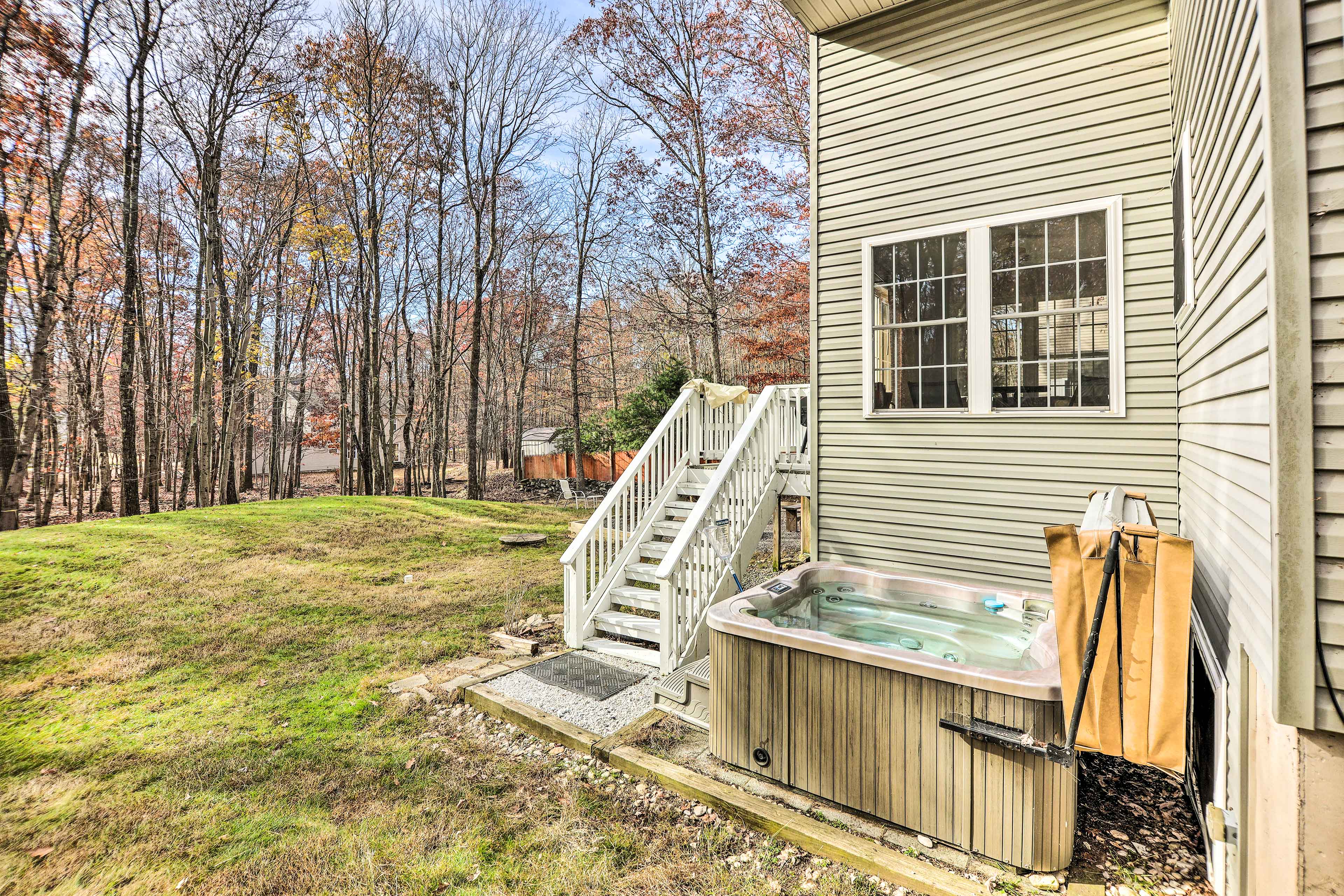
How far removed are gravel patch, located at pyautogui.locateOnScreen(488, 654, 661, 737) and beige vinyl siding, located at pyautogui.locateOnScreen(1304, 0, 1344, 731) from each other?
3306mm

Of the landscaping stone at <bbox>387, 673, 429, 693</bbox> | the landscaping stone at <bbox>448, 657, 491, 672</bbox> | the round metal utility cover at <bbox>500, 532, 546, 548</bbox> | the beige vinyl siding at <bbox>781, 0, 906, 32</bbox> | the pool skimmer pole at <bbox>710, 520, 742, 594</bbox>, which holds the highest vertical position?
the beige vinyl siding at <bbox>781, 0, 906, 32</bbox>

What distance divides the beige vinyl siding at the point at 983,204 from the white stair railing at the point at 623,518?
1830 millimetres

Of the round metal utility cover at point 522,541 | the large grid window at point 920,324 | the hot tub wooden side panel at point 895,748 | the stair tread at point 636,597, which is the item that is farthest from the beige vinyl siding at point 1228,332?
the round metal utility cover at point 522,541

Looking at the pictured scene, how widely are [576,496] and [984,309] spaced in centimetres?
1359

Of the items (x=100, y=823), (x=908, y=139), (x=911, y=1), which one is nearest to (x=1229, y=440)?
(x=908, y=139)

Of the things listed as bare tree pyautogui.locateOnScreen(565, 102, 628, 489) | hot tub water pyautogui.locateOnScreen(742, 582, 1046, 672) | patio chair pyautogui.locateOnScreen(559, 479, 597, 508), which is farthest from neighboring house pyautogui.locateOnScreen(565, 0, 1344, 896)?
bare tree pyautogui.locateOnScreen(565, 102, 628, 489)

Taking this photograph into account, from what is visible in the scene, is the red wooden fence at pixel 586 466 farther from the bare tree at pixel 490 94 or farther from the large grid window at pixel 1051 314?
the large grid window at pixel 1051 314

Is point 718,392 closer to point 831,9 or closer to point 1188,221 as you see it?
point 831,9

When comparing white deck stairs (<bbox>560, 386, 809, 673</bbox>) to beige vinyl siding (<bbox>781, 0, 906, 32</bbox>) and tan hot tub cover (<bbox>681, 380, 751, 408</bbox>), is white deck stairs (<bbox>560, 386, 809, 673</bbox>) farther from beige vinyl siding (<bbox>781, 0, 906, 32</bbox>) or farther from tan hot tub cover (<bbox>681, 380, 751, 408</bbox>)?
beige vinyl siding (<bbox>781, 0, 906, 32</bbox>)

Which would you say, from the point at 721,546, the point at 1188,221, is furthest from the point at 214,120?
the point at 1188,221

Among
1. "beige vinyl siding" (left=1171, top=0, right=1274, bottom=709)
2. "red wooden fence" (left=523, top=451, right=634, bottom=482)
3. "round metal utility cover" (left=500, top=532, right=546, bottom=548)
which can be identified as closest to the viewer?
"beige vinyl siding" (left=1171, top=0, right=1274, bottom=709)

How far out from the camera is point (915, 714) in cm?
264

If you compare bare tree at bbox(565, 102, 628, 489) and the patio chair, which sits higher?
bare tree at bbox(565, 102, 628, 489)

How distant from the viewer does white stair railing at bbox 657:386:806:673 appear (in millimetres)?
4371
